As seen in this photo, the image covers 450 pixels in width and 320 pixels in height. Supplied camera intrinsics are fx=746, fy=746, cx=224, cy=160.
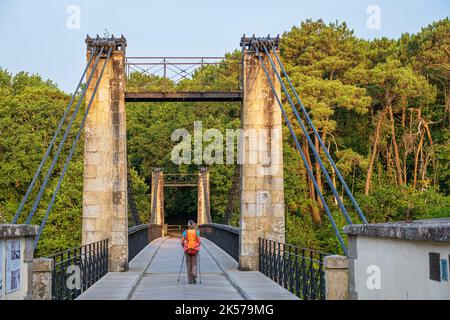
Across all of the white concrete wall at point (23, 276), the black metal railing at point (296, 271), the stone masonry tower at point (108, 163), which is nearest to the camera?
the white concrete wall at point (23, 276)

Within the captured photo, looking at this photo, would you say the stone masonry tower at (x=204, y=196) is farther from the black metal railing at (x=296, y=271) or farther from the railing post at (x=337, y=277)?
the railing post at (x=337, y=277)

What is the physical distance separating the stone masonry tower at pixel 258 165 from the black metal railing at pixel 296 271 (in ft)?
2.20

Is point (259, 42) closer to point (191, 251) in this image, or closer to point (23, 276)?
point (191, 251)

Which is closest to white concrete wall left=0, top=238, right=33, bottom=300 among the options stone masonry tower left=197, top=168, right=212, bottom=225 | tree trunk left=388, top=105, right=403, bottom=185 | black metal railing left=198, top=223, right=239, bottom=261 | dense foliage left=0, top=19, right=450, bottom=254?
black metal railing left=198, top=223, right=239, bottom=261

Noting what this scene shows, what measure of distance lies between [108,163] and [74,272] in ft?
18.9

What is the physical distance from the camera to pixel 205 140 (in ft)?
177

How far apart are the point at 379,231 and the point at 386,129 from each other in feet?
124

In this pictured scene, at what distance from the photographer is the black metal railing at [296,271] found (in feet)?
38.8

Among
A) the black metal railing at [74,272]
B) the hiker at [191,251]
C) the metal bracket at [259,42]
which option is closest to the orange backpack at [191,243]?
the hiker at [191,251]

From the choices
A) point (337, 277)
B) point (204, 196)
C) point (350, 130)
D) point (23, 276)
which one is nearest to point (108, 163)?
point (23, 276)

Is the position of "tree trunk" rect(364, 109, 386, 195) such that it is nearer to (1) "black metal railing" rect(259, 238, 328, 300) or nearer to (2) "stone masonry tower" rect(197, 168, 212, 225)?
(2) "stone masonry tower" rect(197, 168, 212, 225)

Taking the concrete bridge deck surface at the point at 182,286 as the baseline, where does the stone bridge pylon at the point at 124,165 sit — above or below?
above

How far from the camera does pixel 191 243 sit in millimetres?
15734

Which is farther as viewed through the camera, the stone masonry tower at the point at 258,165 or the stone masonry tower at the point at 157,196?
the stone masonry tower at the point at 157,196
